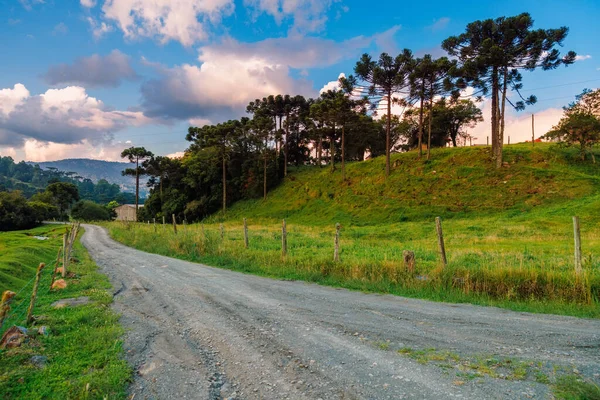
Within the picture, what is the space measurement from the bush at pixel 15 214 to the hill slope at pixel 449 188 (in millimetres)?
51432

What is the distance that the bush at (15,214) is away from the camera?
64.7 metres

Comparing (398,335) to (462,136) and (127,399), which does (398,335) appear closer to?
(127,399)

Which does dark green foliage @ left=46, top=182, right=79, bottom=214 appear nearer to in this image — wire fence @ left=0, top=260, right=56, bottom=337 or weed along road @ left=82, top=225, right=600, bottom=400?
wire fence @ left=0, top=260, right=56, bottom=337

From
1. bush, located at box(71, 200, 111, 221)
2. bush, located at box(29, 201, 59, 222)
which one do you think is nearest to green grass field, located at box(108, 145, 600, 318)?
bush, located at box(29, 201, 59, 222)

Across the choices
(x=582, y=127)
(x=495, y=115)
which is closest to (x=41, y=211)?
(x=495, y=115)

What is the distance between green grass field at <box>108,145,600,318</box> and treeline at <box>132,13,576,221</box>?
3.70m

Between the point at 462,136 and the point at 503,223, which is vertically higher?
the point at 462,136

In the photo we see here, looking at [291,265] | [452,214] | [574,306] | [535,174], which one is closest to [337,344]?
[574,306]

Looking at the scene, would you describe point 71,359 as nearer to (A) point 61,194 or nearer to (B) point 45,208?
(B) point 45,208

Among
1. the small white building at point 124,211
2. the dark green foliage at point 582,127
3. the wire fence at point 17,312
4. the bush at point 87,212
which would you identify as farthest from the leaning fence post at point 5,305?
the small white building at point 124,211

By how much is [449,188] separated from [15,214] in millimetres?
79393

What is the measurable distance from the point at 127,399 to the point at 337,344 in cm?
312

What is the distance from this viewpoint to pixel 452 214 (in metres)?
32.1

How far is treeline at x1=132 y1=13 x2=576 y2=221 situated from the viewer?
35.3 meters
